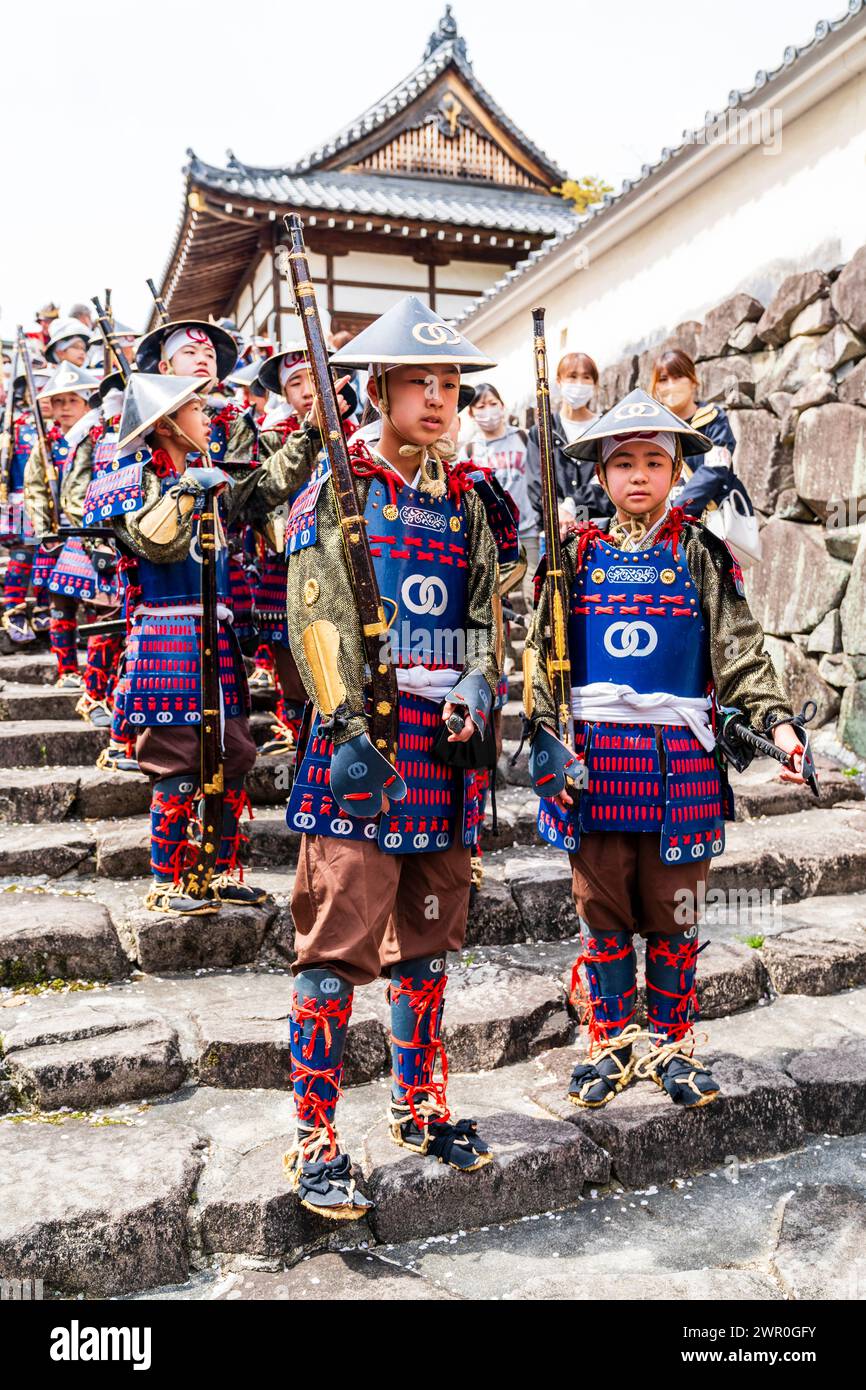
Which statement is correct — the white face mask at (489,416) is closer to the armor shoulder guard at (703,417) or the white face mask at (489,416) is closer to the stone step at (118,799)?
the armor shoulder guard at (703,417)

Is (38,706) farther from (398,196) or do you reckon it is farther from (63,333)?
(398,196)

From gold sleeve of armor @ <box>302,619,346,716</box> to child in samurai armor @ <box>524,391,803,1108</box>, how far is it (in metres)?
0.84

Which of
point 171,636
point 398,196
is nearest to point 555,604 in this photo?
point 171,636

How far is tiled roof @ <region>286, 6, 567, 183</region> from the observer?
1727 cm

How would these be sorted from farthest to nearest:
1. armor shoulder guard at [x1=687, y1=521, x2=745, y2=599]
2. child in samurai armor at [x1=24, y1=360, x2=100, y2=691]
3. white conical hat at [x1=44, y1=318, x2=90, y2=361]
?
white conical hat at [x1=44, y1=318, x2=90, y2=361] < child in samurai armor at [x1=24, y1=360, x2=100, y2=691] < armor shoulder guard at [x1=687, y1=521, x2=745, y2=599]

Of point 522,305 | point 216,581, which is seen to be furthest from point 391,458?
point 522,305

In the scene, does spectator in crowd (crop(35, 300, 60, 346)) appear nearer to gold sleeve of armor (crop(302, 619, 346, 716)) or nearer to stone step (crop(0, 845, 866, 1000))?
stone step (crop(0, 845, 866, 1000))

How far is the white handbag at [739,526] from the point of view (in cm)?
509

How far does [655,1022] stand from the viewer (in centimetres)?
372

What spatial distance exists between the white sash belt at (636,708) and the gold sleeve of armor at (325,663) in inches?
39.2

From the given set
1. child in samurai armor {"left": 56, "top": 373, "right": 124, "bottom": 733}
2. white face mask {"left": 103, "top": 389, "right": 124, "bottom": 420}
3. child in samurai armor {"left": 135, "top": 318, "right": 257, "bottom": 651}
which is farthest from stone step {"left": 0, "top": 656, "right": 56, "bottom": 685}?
child in samurai armor {"left": 135, "top": 318, "right": 257, "bottom": 651}

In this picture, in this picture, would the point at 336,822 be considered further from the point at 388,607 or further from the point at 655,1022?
the point at 655,1022
